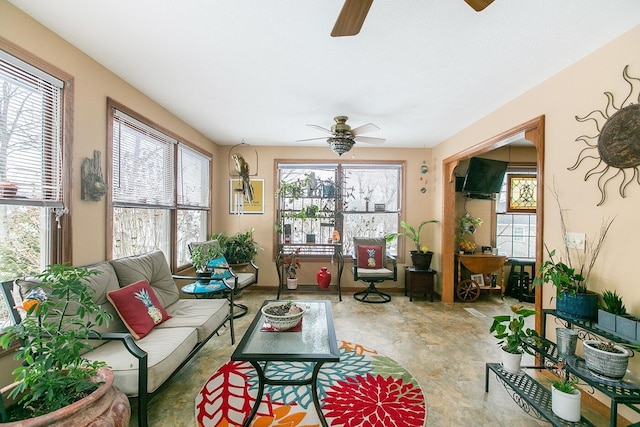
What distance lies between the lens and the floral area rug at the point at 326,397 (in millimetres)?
1906

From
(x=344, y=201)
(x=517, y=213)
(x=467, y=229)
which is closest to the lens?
(x=467, y=229)

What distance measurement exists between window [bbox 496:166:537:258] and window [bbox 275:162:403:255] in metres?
1.82

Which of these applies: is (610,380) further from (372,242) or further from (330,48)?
(372,242)

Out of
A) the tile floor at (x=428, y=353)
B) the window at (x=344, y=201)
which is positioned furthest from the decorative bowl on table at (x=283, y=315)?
the window at (x=344, y=201)

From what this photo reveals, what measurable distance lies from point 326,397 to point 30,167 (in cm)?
258

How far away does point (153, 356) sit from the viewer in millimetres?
1826

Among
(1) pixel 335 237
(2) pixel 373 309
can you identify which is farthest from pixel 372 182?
(2) pixel 373 309

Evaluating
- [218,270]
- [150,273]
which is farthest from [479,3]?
[218,270]

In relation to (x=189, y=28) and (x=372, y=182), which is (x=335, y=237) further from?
(x=189, y=28)

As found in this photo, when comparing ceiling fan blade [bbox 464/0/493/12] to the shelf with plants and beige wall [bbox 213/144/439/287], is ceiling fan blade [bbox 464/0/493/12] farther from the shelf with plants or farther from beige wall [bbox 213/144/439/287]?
beige wall [bbox 213/144/439/287]

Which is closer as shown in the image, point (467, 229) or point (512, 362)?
point (512, 362)

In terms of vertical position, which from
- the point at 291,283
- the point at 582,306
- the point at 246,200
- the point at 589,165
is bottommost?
the point at 291,283

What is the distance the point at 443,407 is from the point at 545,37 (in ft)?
8.67

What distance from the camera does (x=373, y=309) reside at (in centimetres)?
415
